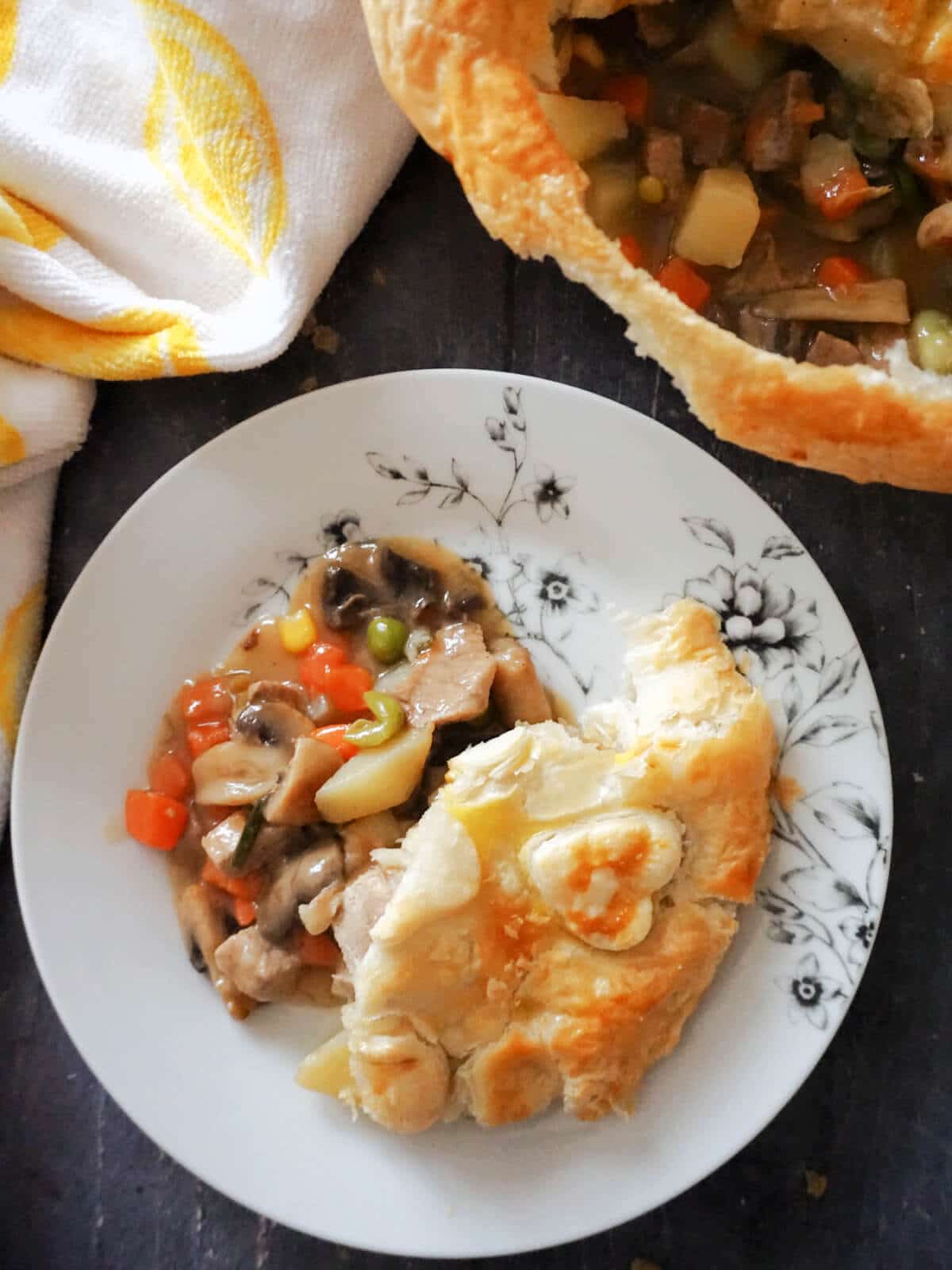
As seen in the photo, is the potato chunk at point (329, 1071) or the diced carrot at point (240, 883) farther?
the diced carrot at point (240, 883)

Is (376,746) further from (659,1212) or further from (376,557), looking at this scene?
(659,1212)

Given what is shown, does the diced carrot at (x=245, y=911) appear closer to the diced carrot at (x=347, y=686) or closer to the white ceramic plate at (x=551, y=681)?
the white ceramic plate at (x=551, y=681)

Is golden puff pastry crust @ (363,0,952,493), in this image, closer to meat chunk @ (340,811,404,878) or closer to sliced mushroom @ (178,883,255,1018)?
meat chunk @ (340,811,404,878)

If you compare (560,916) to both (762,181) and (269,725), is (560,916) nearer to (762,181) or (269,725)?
(269,725)

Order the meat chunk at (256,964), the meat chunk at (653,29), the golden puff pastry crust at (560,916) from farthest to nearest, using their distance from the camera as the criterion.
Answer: the meat chunk at (256,964), the golden puff pastry crust at (560,916), the meat chunk at (653,29)

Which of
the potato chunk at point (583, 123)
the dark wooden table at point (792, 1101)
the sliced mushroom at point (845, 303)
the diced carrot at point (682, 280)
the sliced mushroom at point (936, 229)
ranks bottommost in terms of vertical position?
the dark wooden table at point (792, 1101)

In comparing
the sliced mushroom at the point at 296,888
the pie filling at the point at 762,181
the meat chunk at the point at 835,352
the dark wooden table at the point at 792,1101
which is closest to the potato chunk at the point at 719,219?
the pie filling at the point at 762,181
